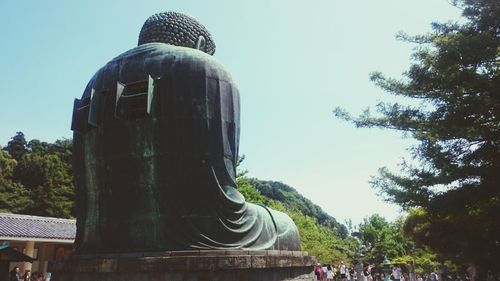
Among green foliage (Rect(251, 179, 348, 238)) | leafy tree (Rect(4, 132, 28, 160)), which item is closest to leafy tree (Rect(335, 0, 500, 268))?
leafy tree (Rect(4, 132, 28, 160))

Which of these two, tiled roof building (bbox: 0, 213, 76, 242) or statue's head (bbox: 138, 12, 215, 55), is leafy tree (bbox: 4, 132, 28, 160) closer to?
tiled roof building (bbox: 0, 213, 76, 242)

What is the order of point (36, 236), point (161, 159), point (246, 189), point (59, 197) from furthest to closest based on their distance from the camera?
point (59, 197), point (246, 189), point (36, 236), point (161, 159)

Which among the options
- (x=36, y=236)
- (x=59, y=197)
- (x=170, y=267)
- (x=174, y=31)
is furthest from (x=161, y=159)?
(x=59, y=197)

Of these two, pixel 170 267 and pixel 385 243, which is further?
pixel 385 243

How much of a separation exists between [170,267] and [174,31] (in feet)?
12.8

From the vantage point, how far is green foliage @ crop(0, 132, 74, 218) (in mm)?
26500

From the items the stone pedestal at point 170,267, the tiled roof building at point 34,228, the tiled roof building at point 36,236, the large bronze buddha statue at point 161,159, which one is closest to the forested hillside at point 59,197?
the tiled roof building at point 36,236

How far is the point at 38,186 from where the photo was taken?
28891 millimetres

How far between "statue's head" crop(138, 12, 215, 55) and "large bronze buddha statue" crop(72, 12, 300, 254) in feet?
3.00

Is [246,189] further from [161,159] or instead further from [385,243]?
[385,243]

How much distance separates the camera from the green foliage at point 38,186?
86.9ft

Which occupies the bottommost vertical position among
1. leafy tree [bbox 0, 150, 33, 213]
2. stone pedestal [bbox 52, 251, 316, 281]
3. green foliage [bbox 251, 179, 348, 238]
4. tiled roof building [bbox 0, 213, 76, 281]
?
stone pedestal [bbox 52, 251, 316, 281]

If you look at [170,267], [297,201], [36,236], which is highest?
[297,201]

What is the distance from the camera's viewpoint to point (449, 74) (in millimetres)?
10859
